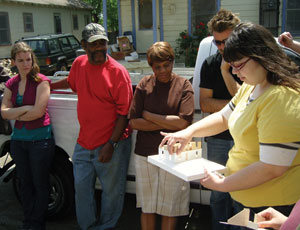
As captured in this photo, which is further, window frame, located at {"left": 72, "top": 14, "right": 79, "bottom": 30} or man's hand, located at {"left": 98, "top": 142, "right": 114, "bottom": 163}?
window frame, located at {"left": 72, "top": 14, "right": 79, "bottom": 30}

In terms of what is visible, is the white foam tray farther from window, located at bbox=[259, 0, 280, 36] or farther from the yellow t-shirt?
window, located at bbox=[259, 0, 280, 36]

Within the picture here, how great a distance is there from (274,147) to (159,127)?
1295 mm

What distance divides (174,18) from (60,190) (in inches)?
402

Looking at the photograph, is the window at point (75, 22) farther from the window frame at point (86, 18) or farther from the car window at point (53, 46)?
the car window at point (53, 46)

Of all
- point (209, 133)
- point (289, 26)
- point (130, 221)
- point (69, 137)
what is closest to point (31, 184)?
point (69, 137)

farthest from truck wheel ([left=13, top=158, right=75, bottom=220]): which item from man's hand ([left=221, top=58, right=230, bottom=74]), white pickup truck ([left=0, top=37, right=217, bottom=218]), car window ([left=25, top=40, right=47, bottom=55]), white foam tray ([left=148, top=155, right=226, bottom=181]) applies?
car window ([left=25, top=40, right=47, bottom=55])

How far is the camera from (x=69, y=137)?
137 inches

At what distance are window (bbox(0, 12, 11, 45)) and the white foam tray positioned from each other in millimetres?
19549

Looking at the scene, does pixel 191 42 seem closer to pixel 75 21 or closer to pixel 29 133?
pixel 29 133

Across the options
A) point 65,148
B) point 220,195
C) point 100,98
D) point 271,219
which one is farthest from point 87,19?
point 271,219

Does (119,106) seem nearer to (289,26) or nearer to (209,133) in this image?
(209,133)

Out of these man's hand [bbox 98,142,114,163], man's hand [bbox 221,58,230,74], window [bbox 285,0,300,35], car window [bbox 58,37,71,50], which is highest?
window [bbox 285,0,300,35]

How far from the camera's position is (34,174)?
10.8 feet

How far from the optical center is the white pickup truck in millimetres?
3189
